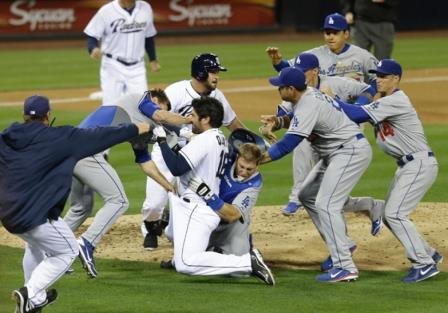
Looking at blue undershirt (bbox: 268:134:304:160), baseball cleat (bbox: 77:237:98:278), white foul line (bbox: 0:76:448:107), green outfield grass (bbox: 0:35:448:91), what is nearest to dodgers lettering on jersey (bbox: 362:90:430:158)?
blue undershirt (bbox: 268:134:304:160)

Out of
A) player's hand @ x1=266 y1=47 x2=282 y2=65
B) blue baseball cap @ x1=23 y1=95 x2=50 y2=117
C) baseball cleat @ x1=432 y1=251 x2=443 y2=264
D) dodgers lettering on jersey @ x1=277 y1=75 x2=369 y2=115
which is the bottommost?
baseball cleat @ x1=432 y1=251 x2=443 y2=264

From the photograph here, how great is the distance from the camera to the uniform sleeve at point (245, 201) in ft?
27.9

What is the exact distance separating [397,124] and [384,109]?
199mm

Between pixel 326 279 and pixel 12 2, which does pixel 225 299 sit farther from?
pixel 12 2

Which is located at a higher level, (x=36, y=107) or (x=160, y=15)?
(x=36, y=107)

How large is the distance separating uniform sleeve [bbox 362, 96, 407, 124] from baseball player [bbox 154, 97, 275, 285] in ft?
3.60

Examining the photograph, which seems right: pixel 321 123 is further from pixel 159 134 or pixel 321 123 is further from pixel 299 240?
pixel 299 240

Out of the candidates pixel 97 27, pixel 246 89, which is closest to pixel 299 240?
pixel 97 27

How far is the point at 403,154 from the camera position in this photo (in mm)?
8461

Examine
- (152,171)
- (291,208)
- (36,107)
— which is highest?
(36,107)

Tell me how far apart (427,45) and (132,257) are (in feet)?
61.6

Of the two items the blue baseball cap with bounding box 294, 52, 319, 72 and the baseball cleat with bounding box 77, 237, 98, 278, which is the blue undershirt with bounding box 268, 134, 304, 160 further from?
the baseball cleat with bounding box 77, 237, 98, 278

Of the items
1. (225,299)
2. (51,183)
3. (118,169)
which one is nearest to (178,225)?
(225,299)

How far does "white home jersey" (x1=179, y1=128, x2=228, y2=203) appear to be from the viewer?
8.11m
